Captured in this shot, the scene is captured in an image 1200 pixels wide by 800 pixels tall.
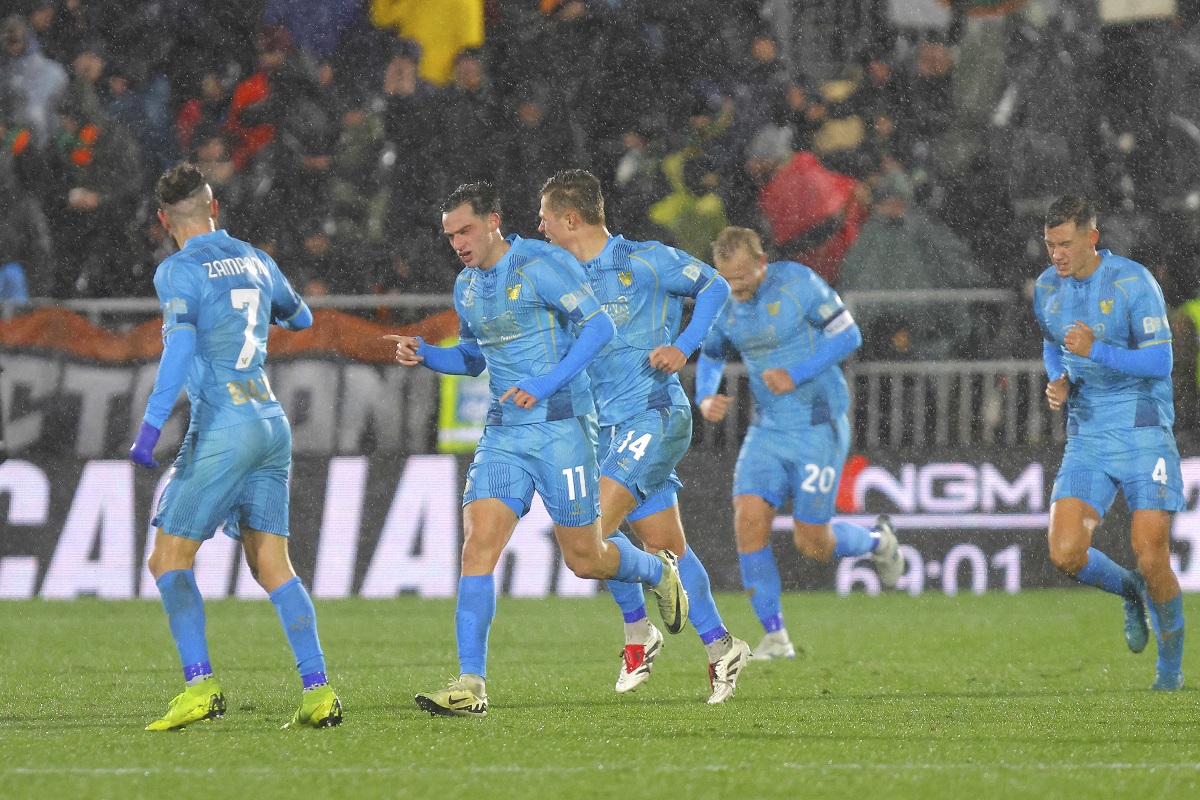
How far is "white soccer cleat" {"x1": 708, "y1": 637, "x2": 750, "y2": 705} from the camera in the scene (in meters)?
7.02

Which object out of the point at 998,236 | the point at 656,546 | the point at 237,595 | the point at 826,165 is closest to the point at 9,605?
the point at 237,595

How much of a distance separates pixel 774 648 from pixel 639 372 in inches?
79.1

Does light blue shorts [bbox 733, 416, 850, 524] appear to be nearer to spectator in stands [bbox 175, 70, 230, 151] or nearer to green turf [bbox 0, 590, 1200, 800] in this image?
green turf [bbox 0, 590, 1200, 800]

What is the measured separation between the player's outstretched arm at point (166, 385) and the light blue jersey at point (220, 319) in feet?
0.18

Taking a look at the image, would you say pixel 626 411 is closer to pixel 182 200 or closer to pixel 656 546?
pixel 656 546

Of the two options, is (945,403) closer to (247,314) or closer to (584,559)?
(584,559)

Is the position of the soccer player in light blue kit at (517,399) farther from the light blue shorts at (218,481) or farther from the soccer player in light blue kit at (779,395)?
the soccer player in light blue kit at (779,395)

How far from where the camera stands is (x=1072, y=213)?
7637 millimetres

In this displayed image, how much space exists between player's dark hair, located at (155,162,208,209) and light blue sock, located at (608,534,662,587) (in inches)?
84.0

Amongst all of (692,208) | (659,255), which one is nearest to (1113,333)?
(659,255)

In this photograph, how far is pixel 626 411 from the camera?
7.75 m

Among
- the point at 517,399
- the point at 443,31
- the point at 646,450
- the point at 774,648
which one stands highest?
the point at 443,31

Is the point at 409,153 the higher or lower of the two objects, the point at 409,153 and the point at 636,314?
the higher

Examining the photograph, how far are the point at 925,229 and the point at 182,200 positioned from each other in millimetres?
7762
